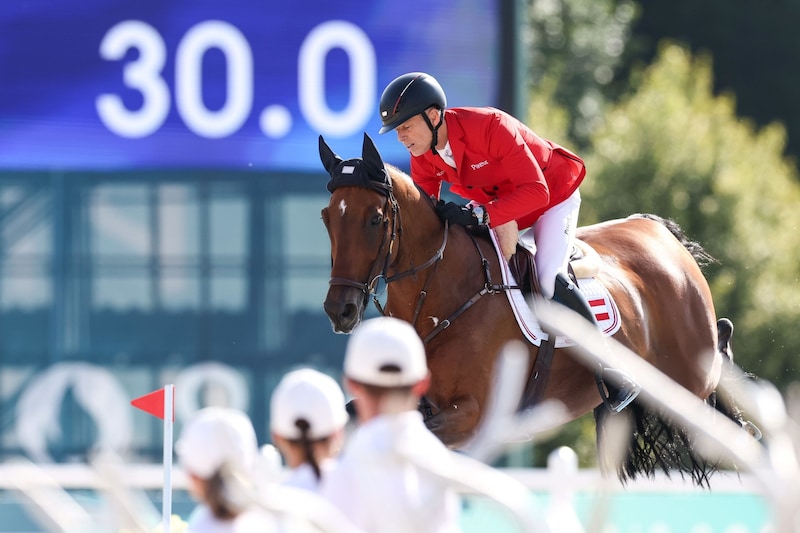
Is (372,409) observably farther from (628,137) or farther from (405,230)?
(628,137)

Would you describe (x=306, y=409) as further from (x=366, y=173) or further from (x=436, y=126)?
(x=436, y=126)

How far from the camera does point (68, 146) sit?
891cm

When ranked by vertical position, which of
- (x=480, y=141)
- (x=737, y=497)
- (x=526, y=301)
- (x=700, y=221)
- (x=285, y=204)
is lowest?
(x=700, y=221)

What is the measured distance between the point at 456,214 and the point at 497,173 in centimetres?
21

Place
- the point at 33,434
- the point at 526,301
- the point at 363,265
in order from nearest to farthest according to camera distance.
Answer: the point at 363,265, the point at 526,301, the point at 33,434

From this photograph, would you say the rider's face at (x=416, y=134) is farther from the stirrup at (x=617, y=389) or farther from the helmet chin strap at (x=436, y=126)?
the stirrup at (x=617, y=389)

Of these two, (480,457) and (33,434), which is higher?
(480,457)

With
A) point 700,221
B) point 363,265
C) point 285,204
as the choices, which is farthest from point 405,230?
→ point 700,221

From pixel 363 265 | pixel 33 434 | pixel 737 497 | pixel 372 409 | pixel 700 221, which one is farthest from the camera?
pixel 700 221

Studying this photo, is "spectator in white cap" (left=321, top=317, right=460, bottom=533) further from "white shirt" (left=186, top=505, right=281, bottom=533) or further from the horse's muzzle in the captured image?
the horse's muzzle

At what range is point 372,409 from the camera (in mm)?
2688

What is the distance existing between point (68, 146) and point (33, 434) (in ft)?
5.90

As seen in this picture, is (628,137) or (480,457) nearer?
(480,457)

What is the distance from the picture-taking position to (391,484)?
2527mm
